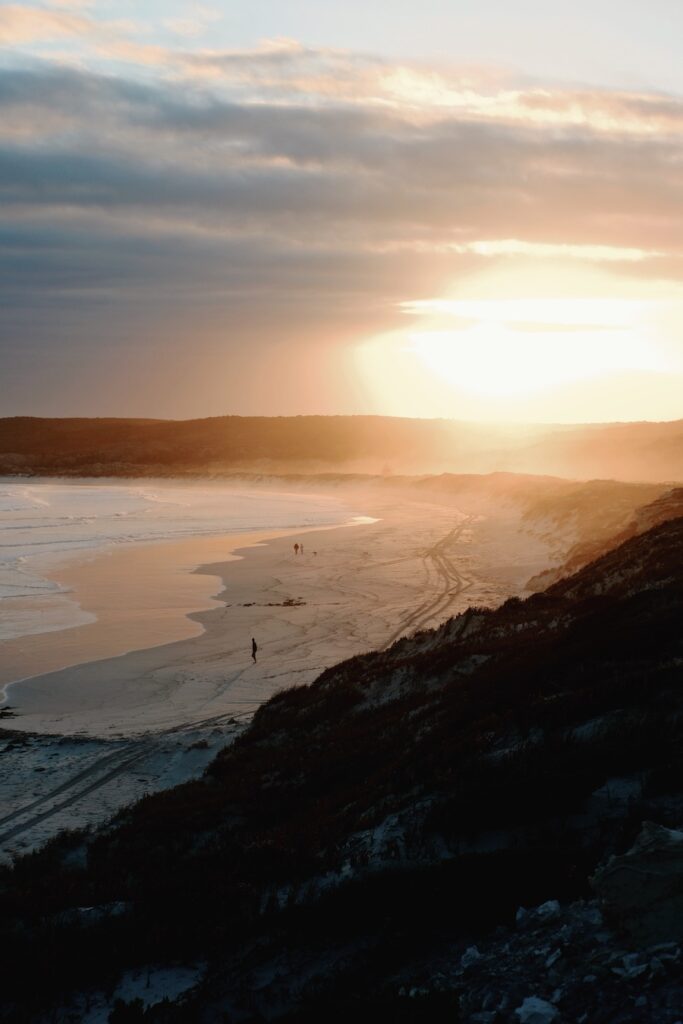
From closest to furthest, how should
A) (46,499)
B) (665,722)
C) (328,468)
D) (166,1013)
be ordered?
(166,1013) < (665,722) < (46,499) < (328,468)

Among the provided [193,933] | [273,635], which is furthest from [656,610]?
[273,635]

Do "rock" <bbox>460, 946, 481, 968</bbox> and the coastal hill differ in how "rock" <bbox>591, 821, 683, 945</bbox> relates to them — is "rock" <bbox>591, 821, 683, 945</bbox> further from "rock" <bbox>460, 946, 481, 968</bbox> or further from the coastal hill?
the coastal hill

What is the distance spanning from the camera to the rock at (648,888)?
189 inches

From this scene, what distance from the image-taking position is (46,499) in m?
88.7

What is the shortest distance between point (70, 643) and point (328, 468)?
14439 centimetres

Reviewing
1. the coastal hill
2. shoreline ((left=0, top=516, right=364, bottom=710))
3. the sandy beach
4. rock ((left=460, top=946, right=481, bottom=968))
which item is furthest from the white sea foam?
the coastal hill

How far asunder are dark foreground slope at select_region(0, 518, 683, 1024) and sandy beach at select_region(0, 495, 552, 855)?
225 cm

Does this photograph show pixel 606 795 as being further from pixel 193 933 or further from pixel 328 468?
pixel 328 468

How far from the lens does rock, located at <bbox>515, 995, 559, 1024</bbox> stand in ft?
14.7

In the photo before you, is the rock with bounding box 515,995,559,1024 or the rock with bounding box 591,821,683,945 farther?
the rock with bounding box 591,821,683,945

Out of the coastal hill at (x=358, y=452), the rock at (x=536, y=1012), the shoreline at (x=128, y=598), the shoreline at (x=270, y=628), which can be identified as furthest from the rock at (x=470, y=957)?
the coastal hill at (x=358, y=452)

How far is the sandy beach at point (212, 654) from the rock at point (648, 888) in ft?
25.8

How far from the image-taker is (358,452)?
178 metres

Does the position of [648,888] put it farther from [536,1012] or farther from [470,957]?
[470,957]
